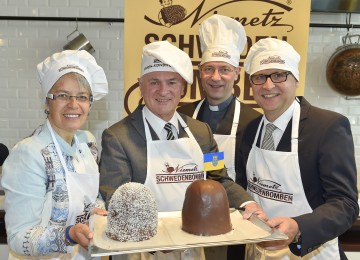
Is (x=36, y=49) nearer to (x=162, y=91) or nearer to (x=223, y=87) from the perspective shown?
(x=223, y=87)

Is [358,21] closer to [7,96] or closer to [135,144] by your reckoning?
[135,144]

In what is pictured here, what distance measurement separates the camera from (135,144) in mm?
1777

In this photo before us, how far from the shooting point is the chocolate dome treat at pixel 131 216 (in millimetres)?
1373

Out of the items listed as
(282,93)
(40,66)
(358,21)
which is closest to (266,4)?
(358,21)

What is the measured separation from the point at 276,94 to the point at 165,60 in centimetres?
55

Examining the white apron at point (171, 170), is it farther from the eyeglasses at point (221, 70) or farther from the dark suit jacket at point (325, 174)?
the eyeglasses at point (221, 70)

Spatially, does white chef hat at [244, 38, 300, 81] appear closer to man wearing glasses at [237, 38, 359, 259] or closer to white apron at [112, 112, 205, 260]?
man wearing glasses at [237, 38, 359, 259]

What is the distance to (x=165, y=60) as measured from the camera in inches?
69.1

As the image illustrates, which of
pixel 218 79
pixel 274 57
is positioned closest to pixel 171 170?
pixel 274 57

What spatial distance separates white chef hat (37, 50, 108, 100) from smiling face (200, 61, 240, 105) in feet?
2.87

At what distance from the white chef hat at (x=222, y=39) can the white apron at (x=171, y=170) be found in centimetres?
78

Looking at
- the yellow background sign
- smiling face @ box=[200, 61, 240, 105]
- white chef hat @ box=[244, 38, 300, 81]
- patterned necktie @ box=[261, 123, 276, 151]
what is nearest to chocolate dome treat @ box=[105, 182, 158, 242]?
patterned necktie @ box=[261, 123, 276, 151]

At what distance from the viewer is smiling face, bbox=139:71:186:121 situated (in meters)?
1.84

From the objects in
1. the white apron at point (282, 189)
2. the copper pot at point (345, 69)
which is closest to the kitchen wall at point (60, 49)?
the copper pot at point (345, 69)
